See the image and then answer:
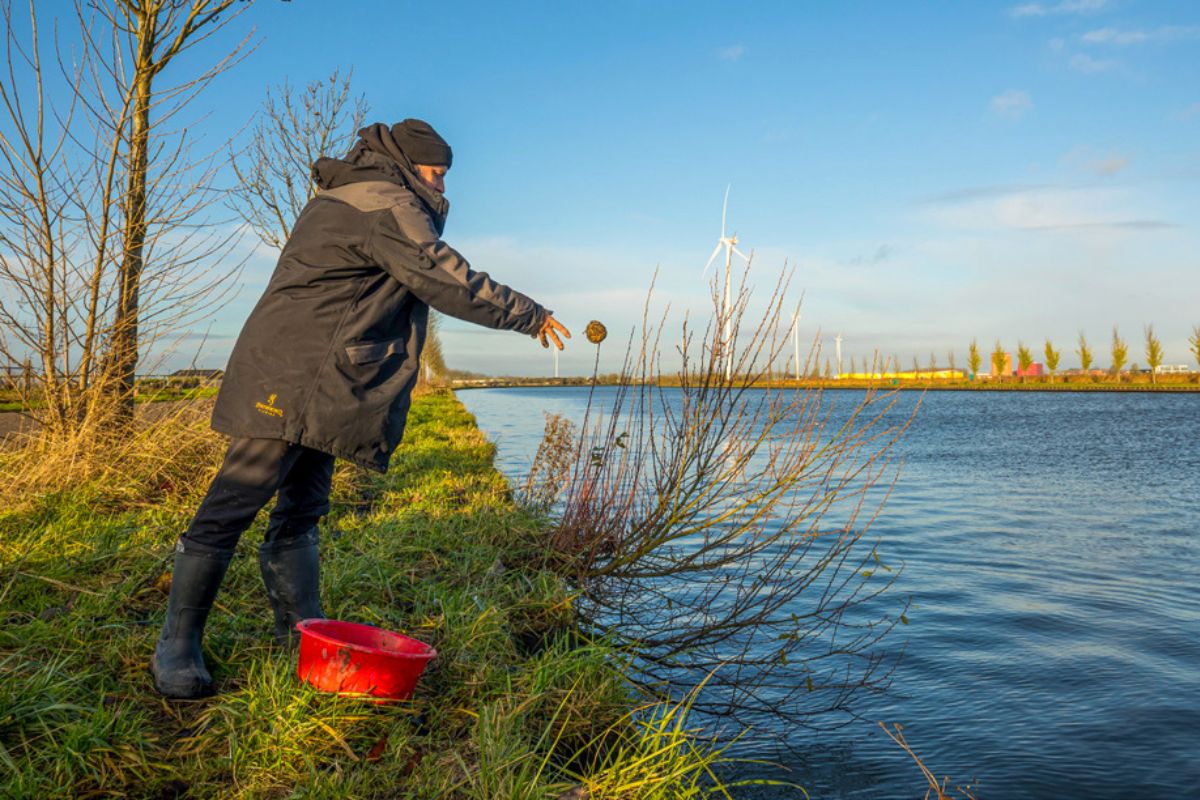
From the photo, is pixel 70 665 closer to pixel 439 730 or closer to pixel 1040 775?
pixel 439 730

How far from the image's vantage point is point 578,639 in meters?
5.04

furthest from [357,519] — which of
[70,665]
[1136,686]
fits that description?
[1136,686]

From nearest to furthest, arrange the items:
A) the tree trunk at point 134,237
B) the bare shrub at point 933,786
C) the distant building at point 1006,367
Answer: the bare shrub at point 933,786, the tree trunk at point 134,237, the distant building at point 1006,367

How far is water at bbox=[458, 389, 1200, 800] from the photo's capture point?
4.45 metres

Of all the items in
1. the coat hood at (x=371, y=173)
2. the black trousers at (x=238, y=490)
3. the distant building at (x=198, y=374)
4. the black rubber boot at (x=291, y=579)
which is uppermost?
the coat hood at (x=371, y=173)

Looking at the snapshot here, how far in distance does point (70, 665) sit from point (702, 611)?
3794 millimetres

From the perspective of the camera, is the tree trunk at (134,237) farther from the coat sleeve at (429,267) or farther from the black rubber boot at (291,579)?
the coat sleeve at (429,267)

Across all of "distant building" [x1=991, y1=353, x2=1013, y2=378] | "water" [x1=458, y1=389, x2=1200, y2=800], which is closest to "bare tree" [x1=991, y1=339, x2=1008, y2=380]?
"distant building" [x1=991, y1=353, x2=1013, y2=378]

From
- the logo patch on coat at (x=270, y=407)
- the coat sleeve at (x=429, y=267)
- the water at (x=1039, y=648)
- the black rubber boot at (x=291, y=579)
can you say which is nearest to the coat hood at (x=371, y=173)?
the coat sleeve at (x=429, y=267)

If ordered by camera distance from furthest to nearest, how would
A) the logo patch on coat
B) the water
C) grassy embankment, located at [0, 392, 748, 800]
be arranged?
the water → the logo patch on coat → grassy embankment, located at [0, 392, 748, 800]

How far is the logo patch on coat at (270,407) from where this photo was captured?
3.24m

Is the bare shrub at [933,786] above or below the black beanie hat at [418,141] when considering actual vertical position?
below

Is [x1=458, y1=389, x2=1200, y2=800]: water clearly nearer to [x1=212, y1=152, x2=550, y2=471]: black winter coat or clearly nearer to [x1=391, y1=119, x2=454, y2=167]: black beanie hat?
[x1=212, y1=152, x2=550, y2=471]: black winter coat

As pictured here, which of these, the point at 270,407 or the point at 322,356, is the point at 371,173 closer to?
the point at 322,356
